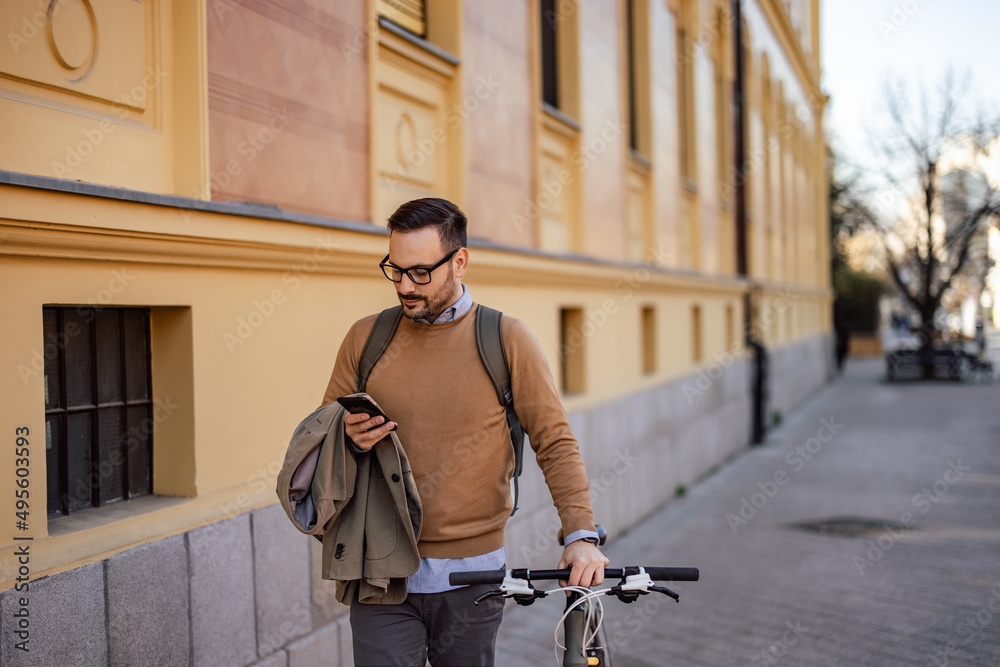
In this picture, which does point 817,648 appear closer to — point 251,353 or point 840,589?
point 840,589

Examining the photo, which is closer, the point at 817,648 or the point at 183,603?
the point at 183,603

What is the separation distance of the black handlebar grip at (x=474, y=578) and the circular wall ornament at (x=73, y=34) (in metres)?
2.44

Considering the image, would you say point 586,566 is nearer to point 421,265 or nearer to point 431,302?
point 431,302

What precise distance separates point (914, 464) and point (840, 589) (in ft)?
22.3

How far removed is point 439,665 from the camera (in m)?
2.76

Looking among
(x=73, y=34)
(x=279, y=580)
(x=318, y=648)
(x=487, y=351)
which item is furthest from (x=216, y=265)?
(x=318, y=648)

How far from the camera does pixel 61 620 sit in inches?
116

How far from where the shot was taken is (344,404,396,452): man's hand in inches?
96.8

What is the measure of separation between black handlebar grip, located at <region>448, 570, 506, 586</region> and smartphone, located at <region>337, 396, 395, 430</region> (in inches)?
19.9

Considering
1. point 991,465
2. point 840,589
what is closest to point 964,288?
point 991,465

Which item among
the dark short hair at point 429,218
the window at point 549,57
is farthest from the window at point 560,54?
the dark short hair at point 429,218

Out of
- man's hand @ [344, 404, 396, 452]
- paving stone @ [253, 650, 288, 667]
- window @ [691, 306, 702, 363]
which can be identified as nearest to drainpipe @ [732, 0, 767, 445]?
window @ [691, 306, 702, 363]

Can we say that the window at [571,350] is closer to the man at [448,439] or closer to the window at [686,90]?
the man at [448,439]

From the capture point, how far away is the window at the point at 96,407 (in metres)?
3.23
